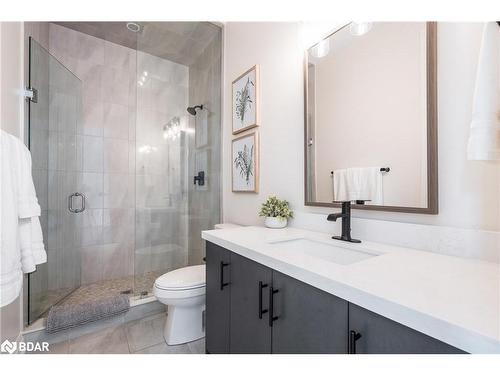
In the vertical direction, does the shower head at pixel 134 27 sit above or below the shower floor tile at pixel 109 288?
above

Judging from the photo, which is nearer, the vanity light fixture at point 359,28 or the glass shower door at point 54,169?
the vanity light fixture at point 359,28

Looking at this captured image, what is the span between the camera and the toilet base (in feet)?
5.31

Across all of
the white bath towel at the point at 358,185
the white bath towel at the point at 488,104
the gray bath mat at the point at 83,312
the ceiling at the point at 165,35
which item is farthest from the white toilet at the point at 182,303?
the ceiling at the point at 165,35

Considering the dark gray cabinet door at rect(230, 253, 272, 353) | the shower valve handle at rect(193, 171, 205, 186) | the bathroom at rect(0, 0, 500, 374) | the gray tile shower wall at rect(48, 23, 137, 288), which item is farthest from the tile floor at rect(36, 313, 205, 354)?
the shower valve handle at rect(193, 171, 205, 186)

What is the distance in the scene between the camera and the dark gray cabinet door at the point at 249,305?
0.92m

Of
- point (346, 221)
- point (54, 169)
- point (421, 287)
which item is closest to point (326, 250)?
point (346, 221)

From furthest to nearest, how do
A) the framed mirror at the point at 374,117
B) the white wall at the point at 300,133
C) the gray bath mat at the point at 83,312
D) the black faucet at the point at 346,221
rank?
the gray bath mat at the point at 83,312
the black faucet at the point at 346,221
the framed mirror at the point at 374,117
the white wall at the point at 300,133

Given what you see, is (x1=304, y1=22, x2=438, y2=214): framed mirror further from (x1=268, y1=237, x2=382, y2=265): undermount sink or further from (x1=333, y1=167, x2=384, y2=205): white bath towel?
(x1=268, y1=237, x2=382, y2=265): undermount sink

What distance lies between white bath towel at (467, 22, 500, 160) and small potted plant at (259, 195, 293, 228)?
97cm

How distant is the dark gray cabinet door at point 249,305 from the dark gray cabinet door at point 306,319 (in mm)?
56

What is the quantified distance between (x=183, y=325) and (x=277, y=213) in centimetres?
102

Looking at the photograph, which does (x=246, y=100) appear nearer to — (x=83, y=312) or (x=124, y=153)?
(x=124, y=153)

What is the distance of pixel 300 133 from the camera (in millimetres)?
1527

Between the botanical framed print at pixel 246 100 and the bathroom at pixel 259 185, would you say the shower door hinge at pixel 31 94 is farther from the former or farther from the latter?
the botanical framed print at pixel 246 100
